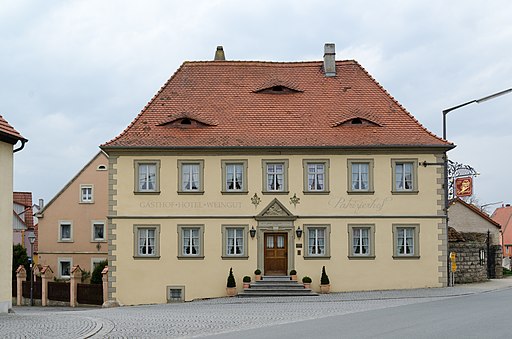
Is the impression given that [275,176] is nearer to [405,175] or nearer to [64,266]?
[405,175]

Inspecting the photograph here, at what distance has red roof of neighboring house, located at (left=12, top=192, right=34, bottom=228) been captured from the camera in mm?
74562

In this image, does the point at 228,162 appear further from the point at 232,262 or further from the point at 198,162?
the point at 232,262

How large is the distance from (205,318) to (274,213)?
46.5 ft

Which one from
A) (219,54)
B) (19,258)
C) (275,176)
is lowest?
(19,258)

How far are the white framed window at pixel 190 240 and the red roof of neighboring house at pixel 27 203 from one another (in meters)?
40.6

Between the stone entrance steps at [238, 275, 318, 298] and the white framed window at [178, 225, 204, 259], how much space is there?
2.98 meters

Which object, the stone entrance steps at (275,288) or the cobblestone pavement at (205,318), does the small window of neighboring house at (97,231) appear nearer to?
the stone entrance steps at (275,288)

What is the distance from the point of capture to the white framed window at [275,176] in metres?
36.7

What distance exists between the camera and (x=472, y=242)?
38.8 m

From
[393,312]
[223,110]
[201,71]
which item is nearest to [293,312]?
[393,312]

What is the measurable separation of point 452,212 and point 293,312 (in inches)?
1069

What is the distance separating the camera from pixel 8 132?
2602cm

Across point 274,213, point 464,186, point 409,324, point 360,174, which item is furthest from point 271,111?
point 409,324

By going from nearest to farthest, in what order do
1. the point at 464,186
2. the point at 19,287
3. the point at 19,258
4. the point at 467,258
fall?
the point at 467,258 < the point at 464,186 < the point at 19,287 < the point at 19,258
